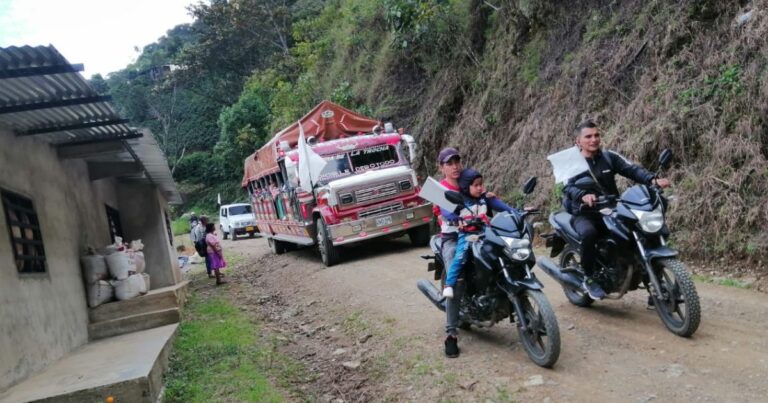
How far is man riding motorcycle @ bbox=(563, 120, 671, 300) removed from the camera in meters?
4.89

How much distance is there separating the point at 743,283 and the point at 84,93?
685cm

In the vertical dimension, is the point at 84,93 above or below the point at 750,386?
above

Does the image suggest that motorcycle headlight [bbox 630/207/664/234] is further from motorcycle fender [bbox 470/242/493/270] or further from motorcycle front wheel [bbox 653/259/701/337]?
motorcycle fender [bbox 470/242/493/270]

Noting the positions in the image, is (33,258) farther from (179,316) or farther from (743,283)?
(743,283)

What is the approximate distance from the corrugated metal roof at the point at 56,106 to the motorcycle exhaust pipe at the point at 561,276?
464cm

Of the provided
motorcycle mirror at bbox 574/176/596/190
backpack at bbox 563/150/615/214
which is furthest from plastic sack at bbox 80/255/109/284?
motorcycle mirror at bbox 574/176/596/190

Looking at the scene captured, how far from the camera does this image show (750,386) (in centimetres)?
354

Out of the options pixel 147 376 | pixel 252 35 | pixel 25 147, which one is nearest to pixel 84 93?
pixel 25 147

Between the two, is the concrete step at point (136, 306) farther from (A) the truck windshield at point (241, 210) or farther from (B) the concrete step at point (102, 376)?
(A) the truck windshield at point (241, 210)

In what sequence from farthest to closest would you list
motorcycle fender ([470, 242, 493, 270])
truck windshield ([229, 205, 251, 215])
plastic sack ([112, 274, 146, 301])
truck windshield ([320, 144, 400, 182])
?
1. truck windshield ([229, 205, 251, 215])
2. truck windshield ([320, 144, 400, 182])
3. plastic sack ([112, 274, 146, 301])
4. motorcycle fender ([470, 242, 493, 270])

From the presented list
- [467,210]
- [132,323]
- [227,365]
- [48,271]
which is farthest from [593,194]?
[132,323]

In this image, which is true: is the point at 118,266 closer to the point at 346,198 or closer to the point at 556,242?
the point at 346,198

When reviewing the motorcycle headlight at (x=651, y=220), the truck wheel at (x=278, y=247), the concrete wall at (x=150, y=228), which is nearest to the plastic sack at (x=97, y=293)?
the concrete wall at (x=150, y=228)

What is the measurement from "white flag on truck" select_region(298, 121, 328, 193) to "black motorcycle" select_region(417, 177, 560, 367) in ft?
22.5
